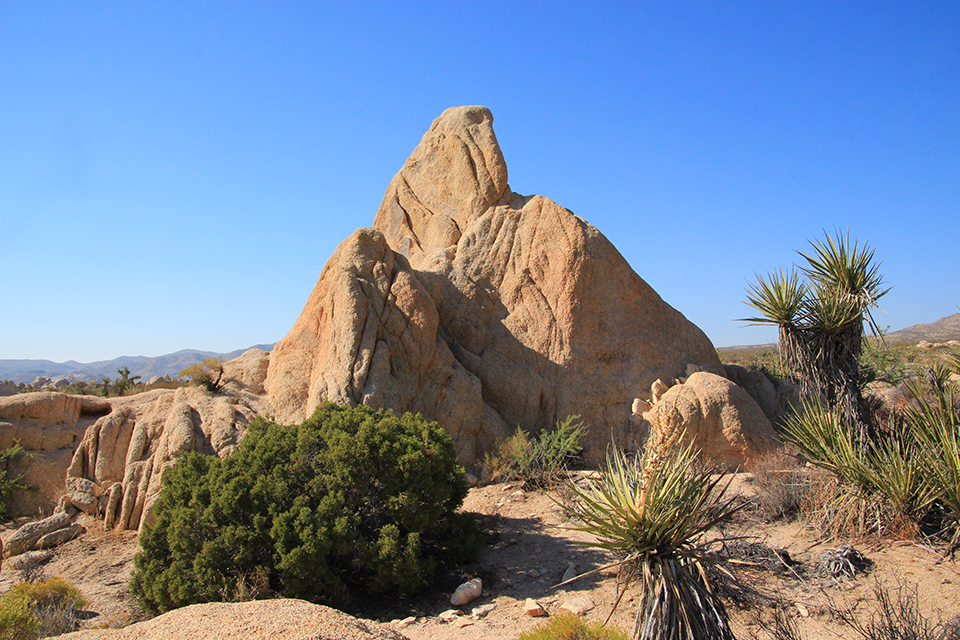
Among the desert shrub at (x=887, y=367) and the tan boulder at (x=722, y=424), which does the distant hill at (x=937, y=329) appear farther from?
the tan boulder at (x=722, y=424)

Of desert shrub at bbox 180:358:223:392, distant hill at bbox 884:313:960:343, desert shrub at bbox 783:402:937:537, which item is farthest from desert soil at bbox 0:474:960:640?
distant hill at bbox 884:313:960:343

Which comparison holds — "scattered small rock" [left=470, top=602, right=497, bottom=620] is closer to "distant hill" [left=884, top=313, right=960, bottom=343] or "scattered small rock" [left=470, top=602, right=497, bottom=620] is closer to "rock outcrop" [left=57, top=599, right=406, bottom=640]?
"rock outcrop" [left=57, top=599, right=406, bottom=640]

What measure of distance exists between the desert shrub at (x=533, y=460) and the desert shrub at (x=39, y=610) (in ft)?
24.5

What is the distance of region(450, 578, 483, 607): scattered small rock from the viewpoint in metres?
7.91

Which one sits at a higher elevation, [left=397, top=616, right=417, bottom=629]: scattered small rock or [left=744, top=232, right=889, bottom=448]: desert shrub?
[left=744, top=232, right=889, bottom=448]: desert shrub

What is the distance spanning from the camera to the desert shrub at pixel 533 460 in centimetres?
1234

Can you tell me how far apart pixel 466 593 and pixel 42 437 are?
35.2ft

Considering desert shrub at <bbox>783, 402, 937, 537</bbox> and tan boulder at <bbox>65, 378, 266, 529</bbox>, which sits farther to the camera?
tan boulder at <bbox>65, 378, 266, 529</bbox>

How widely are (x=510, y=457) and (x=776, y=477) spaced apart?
517cm

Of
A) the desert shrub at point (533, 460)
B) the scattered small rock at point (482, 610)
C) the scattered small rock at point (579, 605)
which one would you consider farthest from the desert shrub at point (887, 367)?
the scattered small rock at point (482, 610)

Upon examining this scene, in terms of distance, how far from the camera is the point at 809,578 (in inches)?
291

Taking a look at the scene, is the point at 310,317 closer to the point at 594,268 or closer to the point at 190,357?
the point at 594,268

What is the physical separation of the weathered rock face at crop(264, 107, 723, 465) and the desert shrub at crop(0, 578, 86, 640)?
514cm

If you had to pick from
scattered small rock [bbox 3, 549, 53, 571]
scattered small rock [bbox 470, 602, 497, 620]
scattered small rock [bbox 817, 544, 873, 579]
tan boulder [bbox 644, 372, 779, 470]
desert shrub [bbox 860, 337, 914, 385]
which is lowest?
scattered small rock [bbox 3, 549, 53, 571]
